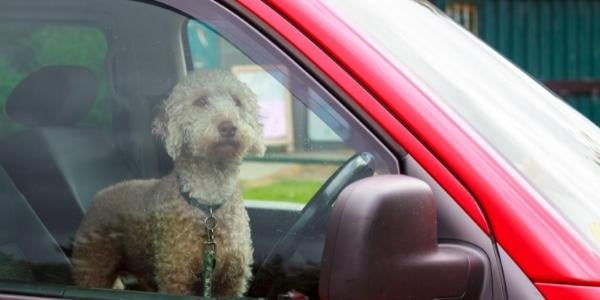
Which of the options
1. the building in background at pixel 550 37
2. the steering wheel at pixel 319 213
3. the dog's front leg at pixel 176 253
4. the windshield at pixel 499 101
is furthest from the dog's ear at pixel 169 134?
the building in background at pixel 550 37

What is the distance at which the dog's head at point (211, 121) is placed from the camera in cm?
209

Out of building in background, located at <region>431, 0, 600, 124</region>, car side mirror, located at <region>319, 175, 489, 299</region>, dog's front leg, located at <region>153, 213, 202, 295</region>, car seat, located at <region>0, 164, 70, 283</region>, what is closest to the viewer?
car side mirror, located at <region>319, 175, 489, 299</region>

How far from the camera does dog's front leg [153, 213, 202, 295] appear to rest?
79.4 inches

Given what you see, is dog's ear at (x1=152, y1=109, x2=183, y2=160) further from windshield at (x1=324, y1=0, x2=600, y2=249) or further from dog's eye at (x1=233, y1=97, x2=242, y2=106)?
windshield at (x1=324, y1=0, x2=600, y2=249)

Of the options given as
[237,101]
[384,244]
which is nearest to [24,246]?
[237,101]

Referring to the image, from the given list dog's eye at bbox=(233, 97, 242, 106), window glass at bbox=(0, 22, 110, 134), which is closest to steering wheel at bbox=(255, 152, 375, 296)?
dog's eye at bbox=(233, 97, 242, 106)

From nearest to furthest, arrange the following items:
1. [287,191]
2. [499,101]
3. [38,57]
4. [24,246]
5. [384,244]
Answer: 1. [384,244]
2. [499,101]
3. [24,246]
4. [38,57]
5. [287,191]

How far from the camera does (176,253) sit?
205 cm

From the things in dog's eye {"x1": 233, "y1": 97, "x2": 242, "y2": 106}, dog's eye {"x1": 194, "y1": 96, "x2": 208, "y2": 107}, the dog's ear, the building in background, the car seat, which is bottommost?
the building in background

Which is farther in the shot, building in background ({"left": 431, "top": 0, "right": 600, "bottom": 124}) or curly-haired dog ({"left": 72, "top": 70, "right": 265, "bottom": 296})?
building in background ({"left": 431, "top": 0, "right": 600, "bottom": 124})

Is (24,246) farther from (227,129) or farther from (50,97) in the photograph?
(227,129)

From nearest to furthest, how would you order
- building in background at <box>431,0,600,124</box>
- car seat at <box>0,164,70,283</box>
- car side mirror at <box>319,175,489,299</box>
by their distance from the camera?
1. car side mirror at <box>319,175,489,299</box>
2. car seat at <box>0,164,70,283</box>
3. building in background at <box>431,0,600,124</box>

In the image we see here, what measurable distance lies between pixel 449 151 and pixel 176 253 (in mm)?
577

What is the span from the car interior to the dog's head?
32mm
